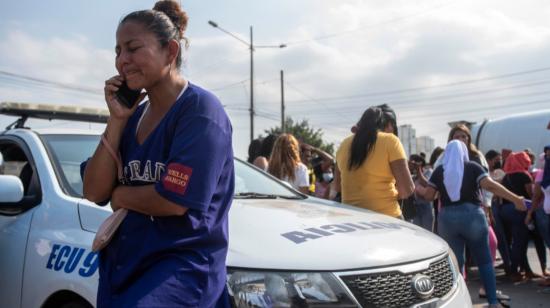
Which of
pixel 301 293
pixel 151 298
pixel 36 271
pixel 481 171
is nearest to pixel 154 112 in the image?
pixel 151 298

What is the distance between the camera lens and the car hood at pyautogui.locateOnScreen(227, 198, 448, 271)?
6.88ft

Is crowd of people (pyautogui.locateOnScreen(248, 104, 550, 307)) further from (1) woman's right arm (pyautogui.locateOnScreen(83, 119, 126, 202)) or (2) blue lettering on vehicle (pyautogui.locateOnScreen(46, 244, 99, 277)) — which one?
(1) woman's right arm (pyautogui.locateOnScreen(83, 119, 126, 202))

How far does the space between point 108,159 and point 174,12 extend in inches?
22.4

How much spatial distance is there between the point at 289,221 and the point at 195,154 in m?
1.06

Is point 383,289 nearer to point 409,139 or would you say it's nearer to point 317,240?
point 317,240

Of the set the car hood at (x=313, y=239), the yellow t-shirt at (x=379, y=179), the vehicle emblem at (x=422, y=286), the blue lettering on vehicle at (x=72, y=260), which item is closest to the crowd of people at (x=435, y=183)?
the yellow t-shirt at (x=379, y=179)

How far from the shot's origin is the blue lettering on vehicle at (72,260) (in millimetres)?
2285

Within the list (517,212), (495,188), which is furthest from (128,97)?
(517,212)

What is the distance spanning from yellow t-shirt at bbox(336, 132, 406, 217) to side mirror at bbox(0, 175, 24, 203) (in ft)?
7.77

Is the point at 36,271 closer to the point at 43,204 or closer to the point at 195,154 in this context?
the point at 43,204

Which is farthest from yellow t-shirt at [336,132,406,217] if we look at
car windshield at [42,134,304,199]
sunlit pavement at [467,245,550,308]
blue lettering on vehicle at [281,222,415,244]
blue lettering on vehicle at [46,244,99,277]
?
blue lettering on vehicle at [46,244,99,277]

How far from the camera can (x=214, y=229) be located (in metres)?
1.64

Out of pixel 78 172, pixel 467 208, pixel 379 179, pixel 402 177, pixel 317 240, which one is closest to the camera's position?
pixel 317 240

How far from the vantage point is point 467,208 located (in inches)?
173
